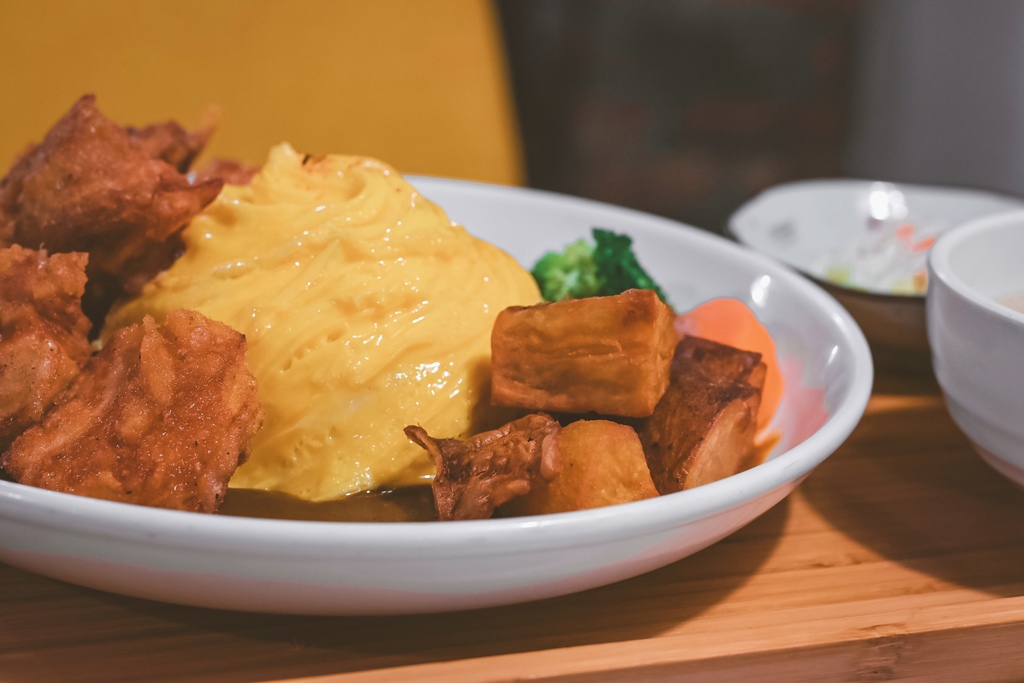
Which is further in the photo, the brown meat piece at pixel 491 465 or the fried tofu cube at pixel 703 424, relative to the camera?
the fried tofu cube at pixel 703 424

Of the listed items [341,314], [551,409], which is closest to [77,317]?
[341,314]

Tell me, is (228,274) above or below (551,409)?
above

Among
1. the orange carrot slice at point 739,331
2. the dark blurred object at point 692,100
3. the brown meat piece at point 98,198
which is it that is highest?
the brown meat piece at point 98,198

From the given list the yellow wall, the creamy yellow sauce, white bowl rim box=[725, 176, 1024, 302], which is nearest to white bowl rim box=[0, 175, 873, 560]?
the creamy yellow sauce

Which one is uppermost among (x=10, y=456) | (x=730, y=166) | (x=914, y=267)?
(x=10, y=456)

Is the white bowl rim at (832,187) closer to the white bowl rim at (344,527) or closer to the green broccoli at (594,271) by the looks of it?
the green broccoli at (594,271)

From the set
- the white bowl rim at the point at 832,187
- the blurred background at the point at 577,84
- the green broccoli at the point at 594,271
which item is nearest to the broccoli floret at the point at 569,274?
the green broccoli at the point at 594,271

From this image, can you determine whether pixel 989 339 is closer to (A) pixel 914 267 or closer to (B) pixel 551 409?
(B) pixel 551 409
